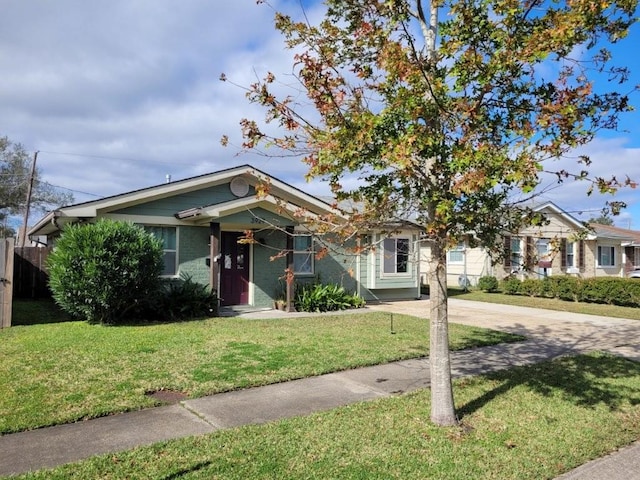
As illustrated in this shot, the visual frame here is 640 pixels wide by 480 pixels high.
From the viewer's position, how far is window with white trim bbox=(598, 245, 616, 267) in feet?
95.2

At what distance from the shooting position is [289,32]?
4586 millimetres

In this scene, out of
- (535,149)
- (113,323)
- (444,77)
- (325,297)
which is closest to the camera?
(535,149)

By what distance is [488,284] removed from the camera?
70.6 feet

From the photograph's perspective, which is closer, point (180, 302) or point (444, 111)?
point (444, 111)

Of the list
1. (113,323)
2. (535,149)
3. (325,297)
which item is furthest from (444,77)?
(325,297)

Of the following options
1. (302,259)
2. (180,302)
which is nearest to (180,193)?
(180,302)

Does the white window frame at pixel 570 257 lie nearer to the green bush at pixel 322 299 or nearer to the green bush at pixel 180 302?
the green bush at pixel 322 299

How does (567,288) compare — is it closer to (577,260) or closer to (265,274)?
(577,260)

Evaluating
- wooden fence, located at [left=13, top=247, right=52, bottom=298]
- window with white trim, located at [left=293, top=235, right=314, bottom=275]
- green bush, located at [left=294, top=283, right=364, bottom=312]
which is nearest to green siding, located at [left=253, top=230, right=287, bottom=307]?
window with white trim, located at [left=293, top=235, right=314, bottom=275]

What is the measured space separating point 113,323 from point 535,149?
371 inches

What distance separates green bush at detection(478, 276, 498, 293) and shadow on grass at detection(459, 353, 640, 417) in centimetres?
1395

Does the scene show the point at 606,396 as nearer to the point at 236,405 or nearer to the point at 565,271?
the point at 236,405

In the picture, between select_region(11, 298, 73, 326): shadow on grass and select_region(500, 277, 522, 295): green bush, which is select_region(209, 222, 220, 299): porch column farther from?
select_region(500, 277, 522, 295): green bush

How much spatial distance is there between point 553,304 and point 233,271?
11.4 meters
